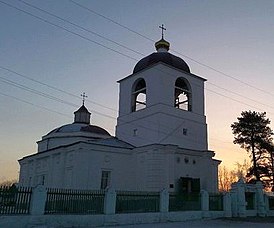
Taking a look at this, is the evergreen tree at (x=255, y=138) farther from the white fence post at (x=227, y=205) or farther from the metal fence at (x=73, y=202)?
the metal fence at (x=73, y=202)

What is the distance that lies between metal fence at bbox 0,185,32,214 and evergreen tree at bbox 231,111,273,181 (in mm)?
24891

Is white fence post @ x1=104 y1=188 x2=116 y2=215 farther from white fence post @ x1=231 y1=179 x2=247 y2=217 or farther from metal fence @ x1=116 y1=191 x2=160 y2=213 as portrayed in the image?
white fence post @ x1=231 y1=179 x2=247 y2=217

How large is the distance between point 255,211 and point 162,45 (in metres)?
16.7

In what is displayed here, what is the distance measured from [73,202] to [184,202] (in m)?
7.48

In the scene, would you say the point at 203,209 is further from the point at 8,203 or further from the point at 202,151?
the point at 8,203

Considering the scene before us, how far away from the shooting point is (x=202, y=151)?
90.5 feet

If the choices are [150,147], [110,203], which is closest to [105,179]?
[150,147]

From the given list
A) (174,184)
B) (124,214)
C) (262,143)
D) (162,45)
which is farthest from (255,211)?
(162,45)

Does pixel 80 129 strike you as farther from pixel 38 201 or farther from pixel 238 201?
pixel 38 201

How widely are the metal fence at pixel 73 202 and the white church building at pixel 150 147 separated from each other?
26.1 feet

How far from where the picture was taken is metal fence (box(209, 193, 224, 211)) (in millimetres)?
21828

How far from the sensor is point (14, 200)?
13.8m

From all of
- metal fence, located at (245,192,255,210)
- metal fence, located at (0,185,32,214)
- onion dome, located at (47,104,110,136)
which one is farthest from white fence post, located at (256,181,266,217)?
metal fence, located at (0,185,32,214)

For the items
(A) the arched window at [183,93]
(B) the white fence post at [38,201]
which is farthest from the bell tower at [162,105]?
(B) the white fence post at [38,201]
